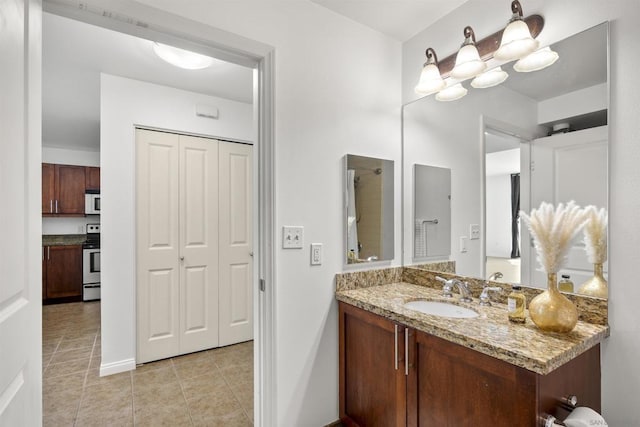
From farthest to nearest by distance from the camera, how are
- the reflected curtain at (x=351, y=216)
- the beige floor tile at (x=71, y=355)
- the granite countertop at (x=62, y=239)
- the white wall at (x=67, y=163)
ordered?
the white wall at (x=67, y=163)
the granite countertop at (x=62, y=239)
the beige floor tile at (x=71, y=355)
the reflected curtain at (x=351, y=216)

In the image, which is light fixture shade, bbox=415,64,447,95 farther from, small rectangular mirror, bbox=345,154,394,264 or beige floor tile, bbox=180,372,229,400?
beige floor tile, bbox=180,372,229,400

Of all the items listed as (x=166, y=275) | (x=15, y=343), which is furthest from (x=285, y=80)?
(x=166, y=275)

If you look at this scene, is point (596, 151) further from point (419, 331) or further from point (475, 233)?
point (419, 331)

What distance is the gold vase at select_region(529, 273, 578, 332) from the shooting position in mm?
1085

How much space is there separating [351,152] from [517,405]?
4.42 ft

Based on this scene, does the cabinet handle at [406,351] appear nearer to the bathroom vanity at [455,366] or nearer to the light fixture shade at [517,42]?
the bathroom vanity at [455,366]

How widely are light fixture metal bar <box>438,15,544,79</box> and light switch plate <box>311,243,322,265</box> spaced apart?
1.21 m

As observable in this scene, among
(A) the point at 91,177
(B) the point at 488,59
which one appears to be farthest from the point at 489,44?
(A) the point at 91,177

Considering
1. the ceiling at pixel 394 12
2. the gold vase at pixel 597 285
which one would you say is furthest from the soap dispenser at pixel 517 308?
the ceiling at pixel 394 12

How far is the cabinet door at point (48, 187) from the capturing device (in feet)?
15.3

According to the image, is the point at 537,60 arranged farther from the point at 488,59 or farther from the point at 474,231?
the point at 474,231

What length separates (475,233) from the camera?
68.3 inches

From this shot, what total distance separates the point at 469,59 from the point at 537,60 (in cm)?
28

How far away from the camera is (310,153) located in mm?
1672
